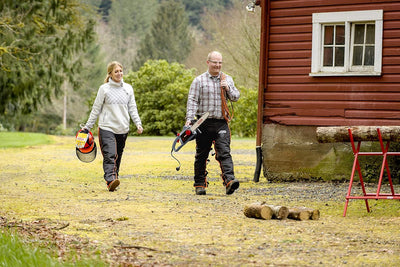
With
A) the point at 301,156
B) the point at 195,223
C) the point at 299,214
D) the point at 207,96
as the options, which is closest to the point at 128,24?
the point at 301,156

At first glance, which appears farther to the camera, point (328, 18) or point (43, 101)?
point (43, 101)

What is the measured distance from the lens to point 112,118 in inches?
432

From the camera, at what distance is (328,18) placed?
40.3ft

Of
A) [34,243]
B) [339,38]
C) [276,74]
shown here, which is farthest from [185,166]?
[34,243]

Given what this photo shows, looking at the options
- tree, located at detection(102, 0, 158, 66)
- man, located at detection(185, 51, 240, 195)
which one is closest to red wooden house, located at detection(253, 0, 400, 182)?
man, located at detection(185, 51, 240, 195)

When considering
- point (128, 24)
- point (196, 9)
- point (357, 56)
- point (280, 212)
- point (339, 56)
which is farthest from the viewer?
point (196, 9)

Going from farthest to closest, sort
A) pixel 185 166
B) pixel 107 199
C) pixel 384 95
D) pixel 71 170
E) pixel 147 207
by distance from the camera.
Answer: pixel 185 166
pixel 71 170
pixel 384 95
pixel 107 199
pixel 147 207

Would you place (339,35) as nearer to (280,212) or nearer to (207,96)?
(207,96)

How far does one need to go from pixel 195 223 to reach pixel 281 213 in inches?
39.6

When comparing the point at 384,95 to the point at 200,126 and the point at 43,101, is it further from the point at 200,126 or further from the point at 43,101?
the point at 43,101

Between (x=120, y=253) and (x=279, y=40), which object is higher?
(x=279, y=40)

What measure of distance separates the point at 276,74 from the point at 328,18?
133 centimetres

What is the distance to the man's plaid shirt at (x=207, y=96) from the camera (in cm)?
1030

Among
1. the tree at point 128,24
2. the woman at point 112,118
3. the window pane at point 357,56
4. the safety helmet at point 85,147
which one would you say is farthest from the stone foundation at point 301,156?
the tree at point 128,24
